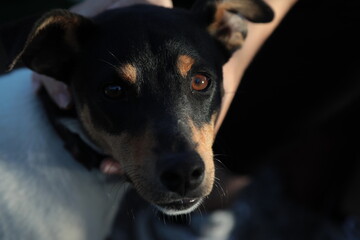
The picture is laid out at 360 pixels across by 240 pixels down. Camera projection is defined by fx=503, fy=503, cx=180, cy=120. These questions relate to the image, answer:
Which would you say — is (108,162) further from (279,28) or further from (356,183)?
(356,183)

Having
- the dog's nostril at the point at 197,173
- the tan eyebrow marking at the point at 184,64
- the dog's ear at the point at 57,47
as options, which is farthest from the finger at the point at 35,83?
the dog's nostril at the point at 197,173

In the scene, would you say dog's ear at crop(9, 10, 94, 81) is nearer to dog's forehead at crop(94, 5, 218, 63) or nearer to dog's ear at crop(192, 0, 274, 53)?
dog's forehead at crop(94, 5, 218, 63)

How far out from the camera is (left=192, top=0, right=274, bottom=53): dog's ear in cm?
267

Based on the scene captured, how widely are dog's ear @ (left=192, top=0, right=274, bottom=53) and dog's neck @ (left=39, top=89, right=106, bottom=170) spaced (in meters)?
0.87

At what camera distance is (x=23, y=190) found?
244cm

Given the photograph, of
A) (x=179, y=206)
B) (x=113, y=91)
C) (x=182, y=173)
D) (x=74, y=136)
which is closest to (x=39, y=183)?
(x=74, y=136)

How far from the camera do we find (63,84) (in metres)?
2.66

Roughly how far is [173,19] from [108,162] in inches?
32.1

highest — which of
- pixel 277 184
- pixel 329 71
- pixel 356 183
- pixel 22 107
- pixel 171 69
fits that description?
pixel 171 69

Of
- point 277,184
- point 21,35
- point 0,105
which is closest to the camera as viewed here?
point 21,35

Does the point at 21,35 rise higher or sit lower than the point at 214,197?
higher

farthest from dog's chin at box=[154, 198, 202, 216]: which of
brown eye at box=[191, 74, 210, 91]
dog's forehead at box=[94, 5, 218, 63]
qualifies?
dog's forehead at box=[94, 5, 218, 63]

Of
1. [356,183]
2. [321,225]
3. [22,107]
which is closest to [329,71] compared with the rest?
[356,183]

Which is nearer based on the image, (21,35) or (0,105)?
(21,35)
